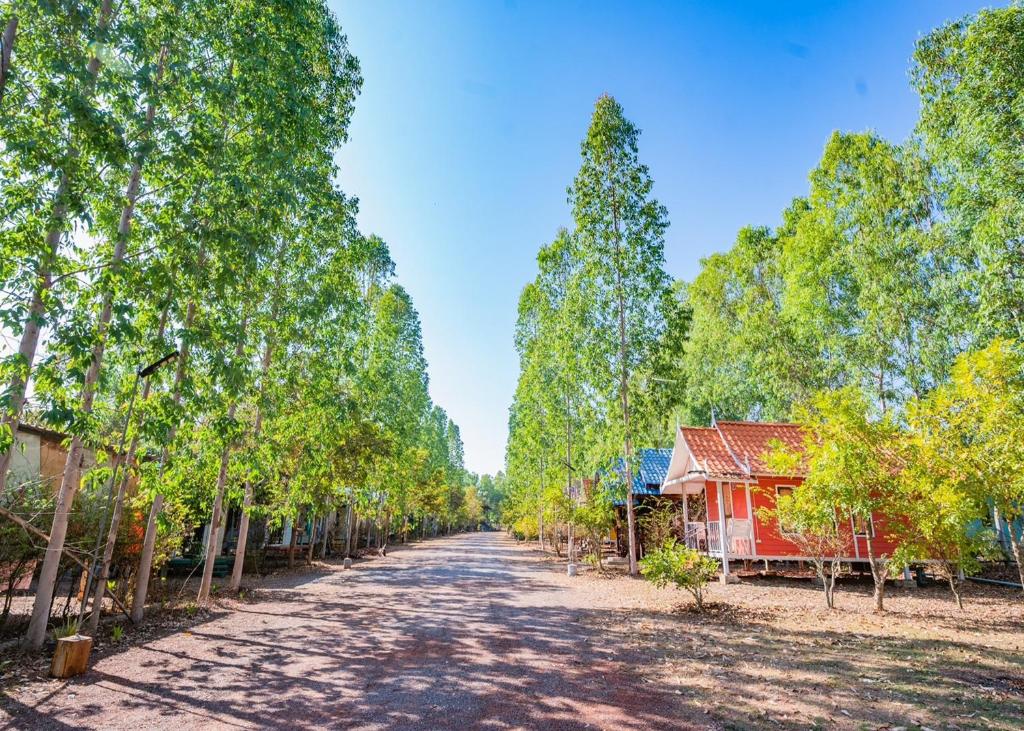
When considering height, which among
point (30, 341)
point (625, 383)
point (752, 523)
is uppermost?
point (625, 383)

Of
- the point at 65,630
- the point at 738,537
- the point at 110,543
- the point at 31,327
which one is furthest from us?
the point at 738,537

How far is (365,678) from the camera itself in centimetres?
599

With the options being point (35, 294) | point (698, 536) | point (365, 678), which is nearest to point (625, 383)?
point (698, 536)

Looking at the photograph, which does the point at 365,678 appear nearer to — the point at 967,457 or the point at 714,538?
the point at 967,457

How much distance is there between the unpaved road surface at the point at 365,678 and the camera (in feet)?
15.5

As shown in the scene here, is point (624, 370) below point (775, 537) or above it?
above

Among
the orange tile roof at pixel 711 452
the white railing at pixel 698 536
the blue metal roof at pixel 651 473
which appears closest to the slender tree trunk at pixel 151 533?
the orange tile roof at pixel 711 452

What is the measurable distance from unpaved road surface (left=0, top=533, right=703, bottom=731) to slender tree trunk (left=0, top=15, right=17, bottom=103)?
624cm

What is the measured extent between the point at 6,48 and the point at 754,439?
2094 centimetres

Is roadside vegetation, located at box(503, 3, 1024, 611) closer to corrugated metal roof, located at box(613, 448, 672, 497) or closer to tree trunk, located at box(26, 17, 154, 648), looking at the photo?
corrugated metal roof, located at box(613, 448, 672, 497)

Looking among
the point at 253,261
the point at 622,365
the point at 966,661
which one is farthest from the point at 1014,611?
the point at 253,261

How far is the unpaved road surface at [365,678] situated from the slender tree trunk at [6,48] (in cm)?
624

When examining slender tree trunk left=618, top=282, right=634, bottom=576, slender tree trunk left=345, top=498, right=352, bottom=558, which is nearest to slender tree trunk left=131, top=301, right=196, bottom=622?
slender tree trunk left=618, top=282, right=634, bottom=576

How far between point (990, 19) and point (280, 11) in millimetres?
18103
